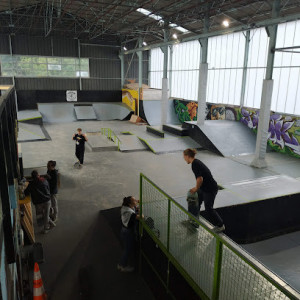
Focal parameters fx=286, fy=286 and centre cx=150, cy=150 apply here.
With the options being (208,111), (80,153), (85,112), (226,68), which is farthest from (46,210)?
(85,112)

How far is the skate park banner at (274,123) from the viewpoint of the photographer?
48.4 ft

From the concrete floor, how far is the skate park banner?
31.0 inches

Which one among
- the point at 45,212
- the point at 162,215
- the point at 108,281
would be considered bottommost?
the point at 108,281

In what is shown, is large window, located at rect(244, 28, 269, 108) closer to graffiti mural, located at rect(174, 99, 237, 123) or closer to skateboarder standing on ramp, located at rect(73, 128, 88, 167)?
graffiti mural, located at rect(174, 99, 237, 123)

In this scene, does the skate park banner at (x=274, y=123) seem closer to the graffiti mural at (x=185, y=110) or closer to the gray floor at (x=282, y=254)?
the graffiti mural at (x=185, y=110)

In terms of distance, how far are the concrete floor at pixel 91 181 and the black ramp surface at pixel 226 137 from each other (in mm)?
761

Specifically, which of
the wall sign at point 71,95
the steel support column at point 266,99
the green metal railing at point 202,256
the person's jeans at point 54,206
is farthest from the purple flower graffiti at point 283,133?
the wall sign at point 71,95

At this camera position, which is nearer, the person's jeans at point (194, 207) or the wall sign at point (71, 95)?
the person's jeans at point (194, 207)

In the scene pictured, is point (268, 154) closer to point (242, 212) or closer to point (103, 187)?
point (242, 212)

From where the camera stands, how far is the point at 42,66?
89.0 feet

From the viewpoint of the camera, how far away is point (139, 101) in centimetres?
2552

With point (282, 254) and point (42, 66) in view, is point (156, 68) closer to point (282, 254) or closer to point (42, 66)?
point (42, 66)

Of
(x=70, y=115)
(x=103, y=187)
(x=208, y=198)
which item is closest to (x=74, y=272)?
(x=208, y=198)

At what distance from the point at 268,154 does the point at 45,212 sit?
1247 cm
